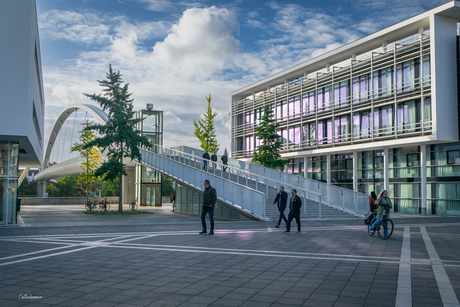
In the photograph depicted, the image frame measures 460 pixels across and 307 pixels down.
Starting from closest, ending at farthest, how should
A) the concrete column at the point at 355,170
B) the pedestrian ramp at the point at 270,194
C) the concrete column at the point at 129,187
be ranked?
the pedestrian ramp at the point at 270,194, the concrete column at the point at 355,170, the concrete column at the point at 129,187

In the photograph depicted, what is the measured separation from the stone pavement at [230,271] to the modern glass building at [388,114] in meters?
14.6

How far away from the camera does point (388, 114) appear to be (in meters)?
27.7

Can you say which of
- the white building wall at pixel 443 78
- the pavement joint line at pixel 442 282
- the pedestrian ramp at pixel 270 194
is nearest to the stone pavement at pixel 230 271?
the pavement joint line at pixel 442 282

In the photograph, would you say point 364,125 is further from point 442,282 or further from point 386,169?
point 442,282

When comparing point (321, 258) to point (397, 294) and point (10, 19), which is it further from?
point (10, 19)

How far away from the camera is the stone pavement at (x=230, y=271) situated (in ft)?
17.5

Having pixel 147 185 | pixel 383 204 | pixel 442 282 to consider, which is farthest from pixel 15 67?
pixel 147 185

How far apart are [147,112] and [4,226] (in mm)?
25581

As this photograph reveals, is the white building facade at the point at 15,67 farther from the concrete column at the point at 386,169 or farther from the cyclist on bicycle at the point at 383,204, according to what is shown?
the concrete column at the point at 386,169

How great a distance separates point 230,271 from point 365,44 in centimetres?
2688

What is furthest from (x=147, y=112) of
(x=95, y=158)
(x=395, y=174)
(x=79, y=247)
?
(x=79, y=247)

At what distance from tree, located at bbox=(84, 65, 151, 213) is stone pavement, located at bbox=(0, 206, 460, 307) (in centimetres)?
1442

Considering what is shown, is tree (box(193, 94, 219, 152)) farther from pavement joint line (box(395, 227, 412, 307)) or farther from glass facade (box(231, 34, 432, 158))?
pavement joint line (box(395, 227, 412, 307))

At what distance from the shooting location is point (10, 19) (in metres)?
15.8
